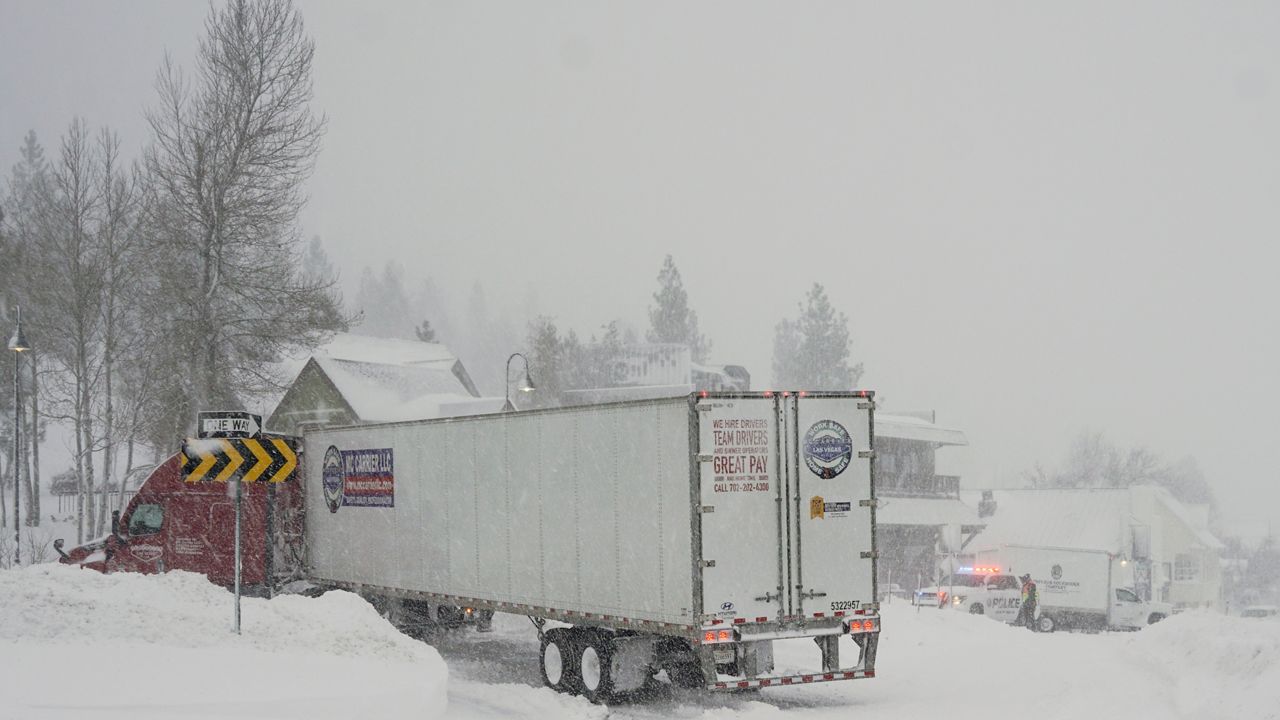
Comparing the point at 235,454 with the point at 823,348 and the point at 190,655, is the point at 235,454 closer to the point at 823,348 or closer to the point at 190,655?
the point at 190,655

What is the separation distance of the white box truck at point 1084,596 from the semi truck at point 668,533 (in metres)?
26.6

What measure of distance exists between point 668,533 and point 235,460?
526 cm

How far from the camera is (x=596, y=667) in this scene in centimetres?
1550

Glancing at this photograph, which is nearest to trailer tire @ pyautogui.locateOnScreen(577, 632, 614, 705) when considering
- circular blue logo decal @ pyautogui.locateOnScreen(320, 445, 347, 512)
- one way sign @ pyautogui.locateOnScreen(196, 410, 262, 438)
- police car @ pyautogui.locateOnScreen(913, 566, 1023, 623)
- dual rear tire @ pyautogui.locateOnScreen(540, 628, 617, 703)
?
dual rear tire @ pyautogui.locateOnScreen(540, 628, 617, 703)

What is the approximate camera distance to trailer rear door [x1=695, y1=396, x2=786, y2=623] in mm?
14031

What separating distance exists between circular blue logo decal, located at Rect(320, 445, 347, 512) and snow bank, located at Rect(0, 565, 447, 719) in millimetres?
6121

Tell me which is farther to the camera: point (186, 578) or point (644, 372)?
point (644, 372)

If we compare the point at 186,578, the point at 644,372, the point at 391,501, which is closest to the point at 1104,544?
the point at 644,372

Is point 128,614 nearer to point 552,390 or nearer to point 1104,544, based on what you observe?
point 1104,544

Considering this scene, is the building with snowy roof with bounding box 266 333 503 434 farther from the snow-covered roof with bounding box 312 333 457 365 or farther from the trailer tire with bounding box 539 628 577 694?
the trailer tire with bounding box 539 628 577 694

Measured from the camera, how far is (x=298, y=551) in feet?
76.5

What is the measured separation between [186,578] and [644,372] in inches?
2397

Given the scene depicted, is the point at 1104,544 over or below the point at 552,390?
below

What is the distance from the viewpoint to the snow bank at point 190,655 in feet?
33.0
